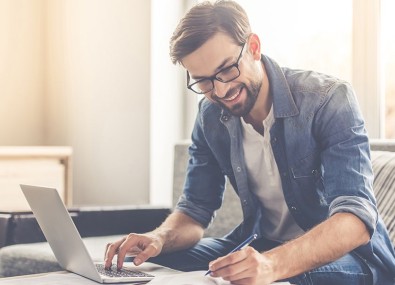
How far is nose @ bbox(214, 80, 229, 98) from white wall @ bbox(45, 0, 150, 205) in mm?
1824

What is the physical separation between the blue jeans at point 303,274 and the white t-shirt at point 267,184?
0.05 meters

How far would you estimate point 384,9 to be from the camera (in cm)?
273

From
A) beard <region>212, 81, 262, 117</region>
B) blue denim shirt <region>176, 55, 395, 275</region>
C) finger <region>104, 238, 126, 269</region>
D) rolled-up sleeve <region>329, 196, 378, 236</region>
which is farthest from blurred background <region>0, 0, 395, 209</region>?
finger <region>104, 238, 126, 269</region>

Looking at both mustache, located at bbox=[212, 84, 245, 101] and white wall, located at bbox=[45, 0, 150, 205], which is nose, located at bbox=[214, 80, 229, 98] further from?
white wall, located at bbox=[45, 0, 150, 205]

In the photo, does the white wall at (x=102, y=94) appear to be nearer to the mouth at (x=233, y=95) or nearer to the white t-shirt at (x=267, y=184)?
the white t-shirt at (x=267, y=184)

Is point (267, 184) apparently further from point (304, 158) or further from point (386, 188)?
point (386, 188)

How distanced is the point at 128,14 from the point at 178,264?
2063mm

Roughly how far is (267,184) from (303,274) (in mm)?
381

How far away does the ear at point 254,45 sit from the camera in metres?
1.71

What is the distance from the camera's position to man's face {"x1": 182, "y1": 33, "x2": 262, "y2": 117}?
1.64 metres

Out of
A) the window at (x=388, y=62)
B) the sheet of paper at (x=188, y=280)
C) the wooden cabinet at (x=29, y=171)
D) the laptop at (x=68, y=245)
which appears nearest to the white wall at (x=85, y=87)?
the wooden cabinet at (x=29, y=171)

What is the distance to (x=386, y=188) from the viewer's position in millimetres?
1987

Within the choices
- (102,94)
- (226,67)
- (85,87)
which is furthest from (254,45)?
(85,87)

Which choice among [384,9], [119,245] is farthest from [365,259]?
[384,9]
